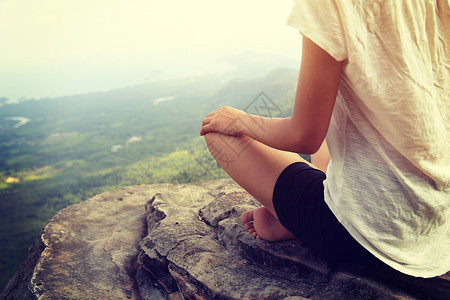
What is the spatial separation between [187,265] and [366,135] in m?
1.26

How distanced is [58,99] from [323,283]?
7806 centimetres

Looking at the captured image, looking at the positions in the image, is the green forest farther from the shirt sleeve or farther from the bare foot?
the shirt sleeve

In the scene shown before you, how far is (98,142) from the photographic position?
140 ft

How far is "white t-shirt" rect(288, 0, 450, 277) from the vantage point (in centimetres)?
89

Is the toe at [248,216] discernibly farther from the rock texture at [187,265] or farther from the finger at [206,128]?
the finger at [206,128]

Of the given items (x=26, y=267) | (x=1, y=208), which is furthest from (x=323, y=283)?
(x=1, y=208)

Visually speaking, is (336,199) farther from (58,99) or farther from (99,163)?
(58,99)

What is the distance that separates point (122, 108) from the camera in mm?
59688

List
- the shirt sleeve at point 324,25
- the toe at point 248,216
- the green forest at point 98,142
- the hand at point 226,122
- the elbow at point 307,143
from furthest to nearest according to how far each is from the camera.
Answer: the green forest at point 98,142, the toe at point 248,216, the hand at point 226,122, the elbow at point 307,143, the shirt sleeve at point 324,25

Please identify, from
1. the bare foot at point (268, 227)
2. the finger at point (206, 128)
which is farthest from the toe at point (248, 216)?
the finger at point (206, 128)

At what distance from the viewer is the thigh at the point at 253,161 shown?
1450mm

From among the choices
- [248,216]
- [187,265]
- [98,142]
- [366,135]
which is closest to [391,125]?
[366,135]

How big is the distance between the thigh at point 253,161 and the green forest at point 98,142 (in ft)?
1.96

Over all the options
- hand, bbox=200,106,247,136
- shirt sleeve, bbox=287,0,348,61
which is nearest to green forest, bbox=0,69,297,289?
hand, bbox=200,106,247,136
